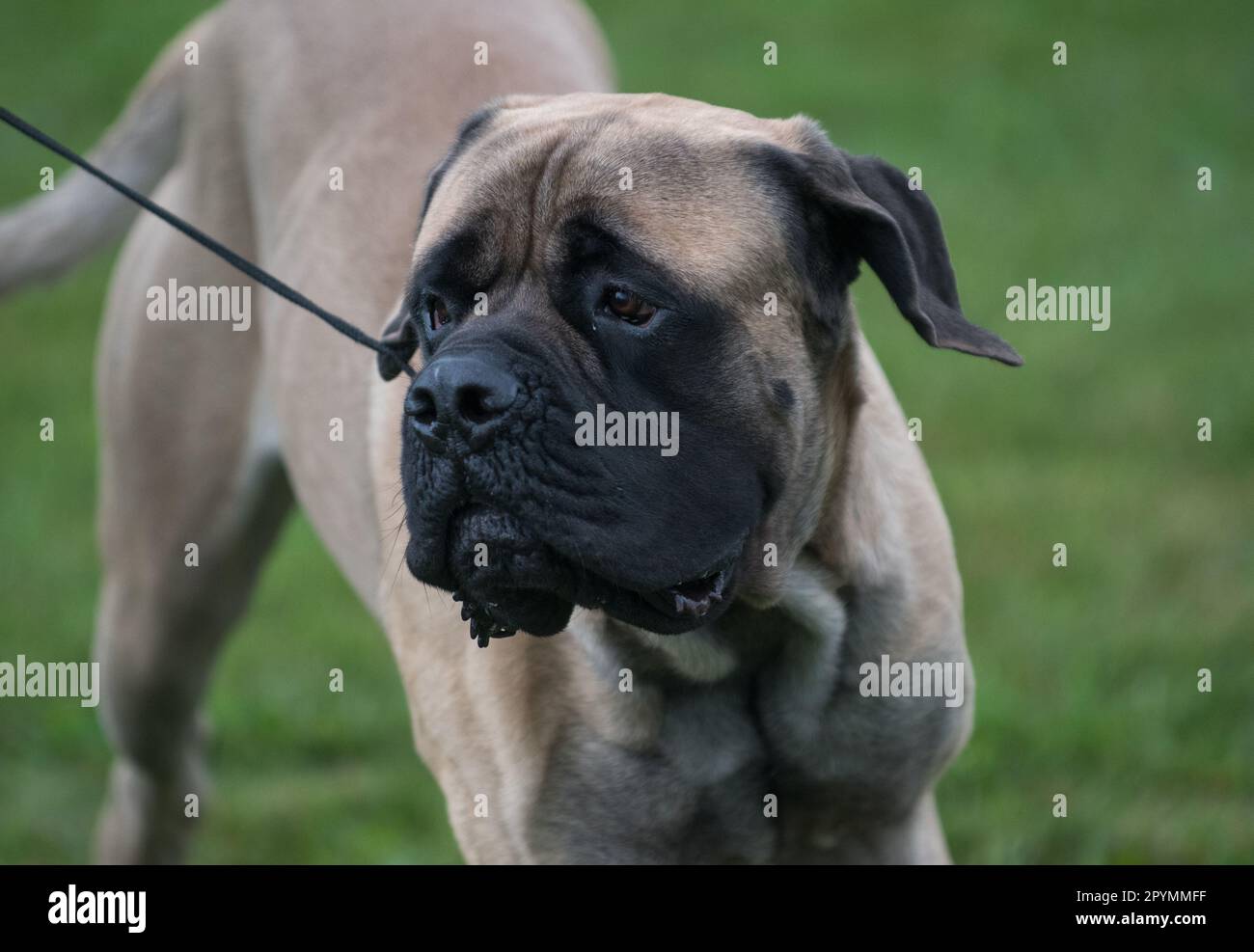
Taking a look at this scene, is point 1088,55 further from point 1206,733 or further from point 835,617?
point 835,617

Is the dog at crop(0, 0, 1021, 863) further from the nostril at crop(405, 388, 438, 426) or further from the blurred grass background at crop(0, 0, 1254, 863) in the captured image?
the blurred grass background at crop(0, 0, 1254, 863)

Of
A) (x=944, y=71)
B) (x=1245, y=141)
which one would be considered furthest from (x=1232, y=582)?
(x=944, y=71)

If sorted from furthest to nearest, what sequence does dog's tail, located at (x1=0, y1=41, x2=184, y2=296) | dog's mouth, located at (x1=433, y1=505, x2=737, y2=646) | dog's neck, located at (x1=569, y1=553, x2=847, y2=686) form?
1. dog's tail, located at (x1=0, y1=41, x2=184, y2=296)
2. dog's neck, located at (x1=569, y1=553, x2=847, y2=686)
3. dog's mouth, located at (x1=433, y1=505, x2=737, y2=646)

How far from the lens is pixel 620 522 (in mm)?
2936

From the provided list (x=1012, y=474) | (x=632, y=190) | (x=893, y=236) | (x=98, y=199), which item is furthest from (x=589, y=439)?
(x=1012, y=474)

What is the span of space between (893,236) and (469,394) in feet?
2.96

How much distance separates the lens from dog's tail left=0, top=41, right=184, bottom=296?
537 cm

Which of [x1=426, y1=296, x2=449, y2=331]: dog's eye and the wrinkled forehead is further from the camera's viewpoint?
[x1=426, y1=296, x2=449, y2=331]: dog's eye

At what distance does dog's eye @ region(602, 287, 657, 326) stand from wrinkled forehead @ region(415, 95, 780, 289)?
84mm

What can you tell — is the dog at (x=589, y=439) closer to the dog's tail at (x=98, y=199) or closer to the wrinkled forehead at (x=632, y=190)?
the wrinkled forehead at (x=632, y=190)

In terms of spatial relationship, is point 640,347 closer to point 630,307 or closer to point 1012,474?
point 630,307

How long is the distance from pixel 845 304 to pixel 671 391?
0.51 meters

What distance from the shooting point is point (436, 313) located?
10.8ft

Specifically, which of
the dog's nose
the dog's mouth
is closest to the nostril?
the dog's nose
